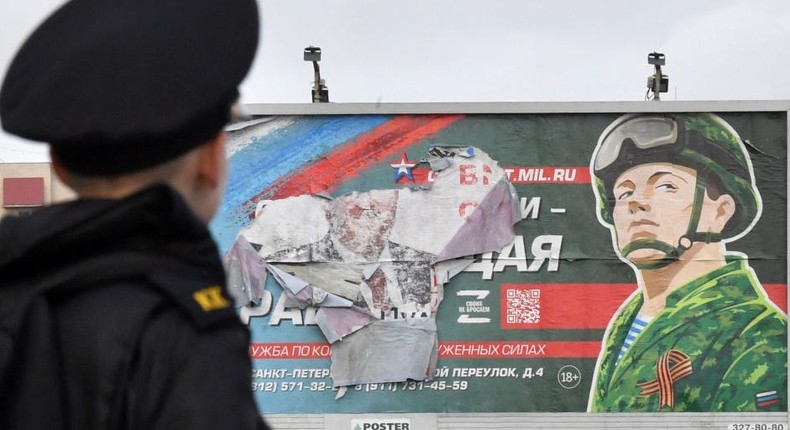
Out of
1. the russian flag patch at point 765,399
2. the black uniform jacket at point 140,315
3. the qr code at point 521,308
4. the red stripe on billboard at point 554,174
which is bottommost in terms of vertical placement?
the russian flag patch at point 765,399

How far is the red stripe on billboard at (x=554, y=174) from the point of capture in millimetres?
9383

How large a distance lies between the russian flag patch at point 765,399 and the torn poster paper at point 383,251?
2.61 meters

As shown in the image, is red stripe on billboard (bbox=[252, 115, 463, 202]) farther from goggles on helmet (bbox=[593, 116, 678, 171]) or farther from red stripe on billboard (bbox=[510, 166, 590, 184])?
goggles on helmet (bbox=[593, 116, 678, 171])

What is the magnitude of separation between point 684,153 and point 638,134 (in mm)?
449

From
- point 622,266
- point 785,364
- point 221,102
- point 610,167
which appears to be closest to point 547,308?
point 622,266

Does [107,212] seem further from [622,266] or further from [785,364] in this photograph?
[785,364]

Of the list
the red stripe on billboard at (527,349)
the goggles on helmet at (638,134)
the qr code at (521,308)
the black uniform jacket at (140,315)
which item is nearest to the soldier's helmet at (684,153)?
the goggles on helmet at (638,134)

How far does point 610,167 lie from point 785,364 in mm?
2348

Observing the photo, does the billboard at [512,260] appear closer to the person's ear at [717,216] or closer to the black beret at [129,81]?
the person's ear at [717,216]

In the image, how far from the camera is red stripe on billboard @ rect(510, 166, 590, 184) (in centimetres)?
938

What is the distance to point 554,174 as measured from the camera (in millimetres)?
9406

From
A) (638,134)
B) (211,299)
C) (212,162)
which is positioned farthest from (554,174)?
(211,299)

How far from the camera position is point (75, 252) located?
1176 mm

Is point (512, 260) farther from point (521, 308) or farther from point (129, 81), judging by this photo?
point (129, 81)
